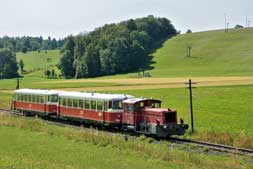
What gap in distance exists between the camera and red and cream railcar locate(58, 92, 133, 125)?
38091 mm

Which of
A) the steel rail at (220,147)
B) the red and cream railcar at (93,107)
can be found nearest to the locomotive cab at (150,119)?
the steel rail at (220,147)

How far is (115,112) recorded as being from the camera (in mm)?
37875

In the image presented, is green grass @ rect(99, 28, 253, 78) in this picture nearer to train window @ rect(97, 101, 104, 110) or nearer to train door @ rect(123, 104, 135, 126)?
train window @ rect(97, 101, 104, 110)

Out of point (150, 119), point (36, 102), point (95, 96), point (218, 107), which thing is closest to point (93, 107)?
Answer: point (95, 96)

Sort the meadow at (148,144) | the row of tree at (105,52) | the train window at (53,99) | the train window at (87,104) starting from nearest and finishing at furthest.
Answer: the meadow at (148,144)
the train window at (87,104)
the train window at (53,99)
the row of tree at (105,52)

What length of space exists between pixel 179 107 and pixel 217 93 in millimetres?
15415

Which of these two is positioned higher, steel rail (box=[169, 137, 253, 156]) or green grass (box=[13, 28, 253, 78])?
green grass (box=[13, 28, 253, 78])

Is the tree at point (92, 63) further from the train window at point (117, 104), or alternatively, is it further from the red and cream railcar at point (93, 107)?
the train window at point (117, 104)

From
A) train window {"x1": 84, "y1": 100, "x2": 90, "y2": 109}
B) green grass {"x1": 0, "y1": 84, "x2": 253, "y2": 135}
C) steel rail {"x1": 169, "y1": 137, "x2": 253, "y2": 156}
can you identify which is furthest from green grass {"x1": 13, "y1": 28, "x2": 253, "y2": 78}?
steel rail {"x1": 169, "y1": 137, "x2": 253, "y2": 156}

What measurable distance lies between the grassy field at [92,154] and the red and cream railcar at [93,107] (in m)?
4.37

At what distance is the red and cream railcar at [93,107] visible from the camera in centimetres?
A: 3809

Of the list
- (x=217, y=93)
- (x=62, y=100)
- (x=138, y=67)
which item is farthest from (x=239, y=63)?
(x=62, y=100)

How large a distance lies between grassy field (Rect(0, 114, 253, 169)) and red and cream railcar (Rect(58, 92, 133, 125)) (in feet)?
14.3

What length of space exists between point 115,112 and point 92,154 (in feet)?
39.6
